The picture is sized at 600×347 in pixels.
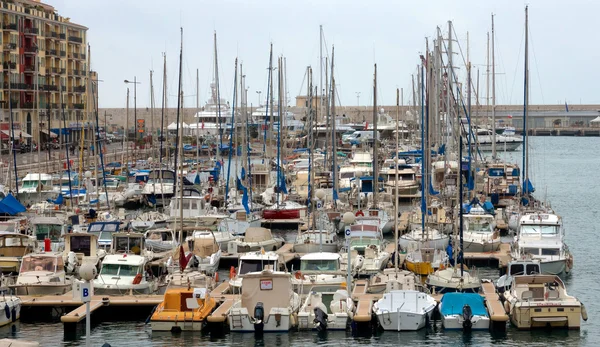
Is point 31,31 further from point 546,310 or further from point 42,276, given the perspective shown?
point 546,310

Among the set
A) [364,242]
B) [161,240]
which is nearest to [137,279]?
[161,240]

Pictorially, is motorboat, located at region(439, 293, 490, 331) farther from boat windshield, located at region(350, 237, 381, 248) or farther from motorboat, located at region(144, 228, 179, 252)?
motorboat, located at region(144, 228, 179, 252)

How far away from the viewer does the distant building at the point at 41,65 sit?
101 metres

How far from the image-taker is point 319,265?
3481 cm

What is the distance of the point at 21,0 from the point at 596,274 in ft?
255

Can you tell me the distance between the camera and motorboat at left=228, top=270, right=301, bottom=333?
97.9 feet

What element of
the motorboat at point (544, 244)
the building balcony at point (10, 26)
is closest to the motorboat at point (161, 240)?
the motorboat at point (544, 244)

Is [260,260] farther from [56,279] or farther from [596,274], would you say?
[596,274]

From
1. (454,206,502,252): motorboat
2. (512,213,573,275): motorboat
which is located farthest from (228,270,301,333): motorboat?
(454,206,502,252): motorboat

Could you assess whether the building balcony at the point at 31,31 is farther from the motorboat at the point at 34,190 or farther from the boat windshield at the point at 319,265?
the boat windshield at the point at 319,265

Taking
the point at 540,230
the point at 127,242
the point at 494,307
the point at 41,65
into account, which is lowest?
the point at 494,307

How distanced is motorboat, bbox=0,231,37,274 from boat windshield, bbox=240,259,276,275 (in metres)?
8.13

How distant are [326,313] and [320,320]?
53 centimetres

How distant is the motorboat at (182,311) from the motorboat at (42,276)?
14.1ft
